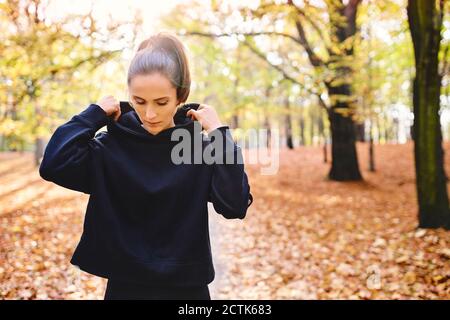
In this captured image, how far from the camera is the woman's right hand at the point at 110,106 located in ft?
5.46

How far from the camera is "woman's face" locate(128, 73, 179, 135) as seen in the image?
152cm

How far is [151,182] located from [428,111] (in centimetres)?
610

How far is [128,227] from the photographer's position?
5.23ft

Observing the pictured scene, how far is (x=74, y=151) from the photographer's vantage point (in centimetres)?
154

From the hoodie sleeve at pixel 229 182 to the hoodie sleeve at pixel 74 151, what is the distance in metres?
0.50

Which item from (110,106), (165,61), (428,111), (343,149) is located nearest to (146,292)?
(110,106)

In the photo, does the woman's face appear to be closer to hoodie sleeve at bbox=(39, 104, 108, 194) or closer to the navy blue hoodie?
the navy blue hoodie

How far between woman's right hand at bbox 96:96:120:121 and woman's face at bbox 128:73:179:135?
0.47ft

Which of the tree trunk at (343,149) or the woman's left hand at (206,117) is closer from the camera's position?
the woman's left hand at (206,117)

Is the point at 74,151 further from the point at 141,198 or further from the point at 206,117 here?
the point at 206,117

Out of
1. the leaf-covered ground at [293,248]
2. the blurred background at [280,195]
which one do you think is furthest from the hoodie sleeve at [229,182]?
the leaf-covered ground at [293,248]

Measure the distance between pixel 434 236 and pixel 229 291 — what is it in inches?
141

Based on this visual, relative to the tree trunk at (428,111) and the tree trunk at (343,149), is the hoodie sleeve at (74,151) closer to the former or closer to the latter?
the tree trunk at (428,111)

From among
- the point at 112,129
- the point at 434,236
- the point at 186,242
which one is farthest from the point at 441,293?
the point at 112,129
